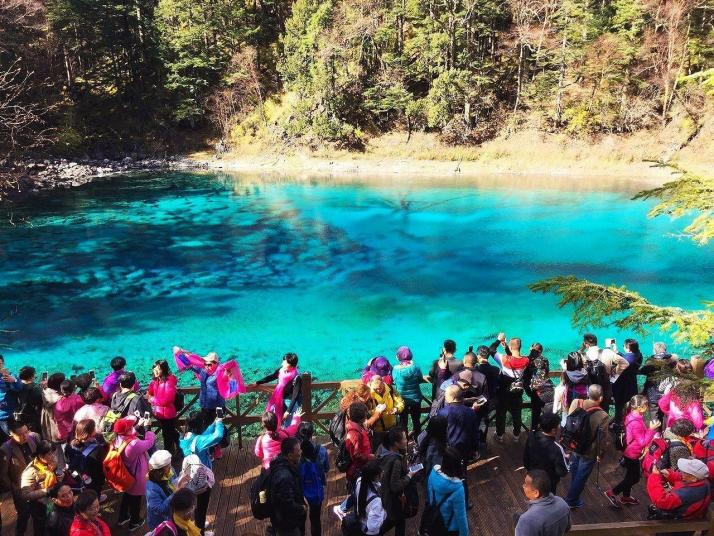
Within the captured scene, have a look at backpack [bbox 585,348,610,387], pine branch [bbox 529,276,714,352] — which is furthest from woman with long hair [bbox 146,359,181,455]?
backpack [bbox 585,348,610,387]

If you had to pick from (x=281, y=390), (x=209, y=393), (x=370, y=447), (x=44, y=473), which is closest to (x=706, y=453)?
(x=370, y=447)

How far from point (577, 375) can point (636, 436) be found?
905 mm

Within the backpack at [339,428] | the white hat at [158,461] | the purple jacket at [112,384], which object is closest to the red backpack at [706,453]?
the backpack at [339,428]

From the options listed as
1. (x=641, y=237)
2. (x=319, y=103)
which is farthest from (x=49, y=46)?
(x=641, y=237)

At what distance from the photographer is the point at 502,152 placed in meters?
39.7

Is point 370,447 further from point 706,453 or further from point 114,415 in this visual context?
point 706,453

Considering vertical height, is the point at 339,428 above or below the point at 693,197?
below

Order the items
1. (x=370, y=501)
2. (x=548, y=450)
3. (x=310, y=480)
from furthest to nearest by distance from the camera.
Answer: (x=548, y=450), (x=310, y=480), (x=370, y=501)

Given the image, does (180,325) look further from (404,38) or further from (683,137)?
(404,38)

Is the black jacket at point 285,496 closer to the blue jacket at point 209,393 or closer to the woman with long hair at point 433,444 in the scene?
the woman with long hair at point 433,444

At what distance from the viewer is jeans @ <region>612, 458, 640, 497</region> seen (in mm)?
5324

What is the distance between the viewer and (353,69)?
1748 inches

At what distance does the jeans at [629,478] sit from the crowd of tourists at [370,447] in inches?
0.7

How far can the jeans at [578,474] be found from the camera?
518 centimetres
